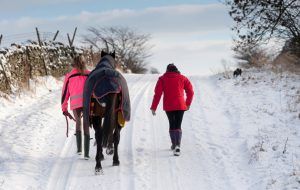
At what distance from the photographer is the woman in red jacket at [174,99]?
31.7 feet

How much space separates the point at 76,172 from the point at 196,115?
5467mm

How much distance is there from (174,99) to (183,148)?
1.14m

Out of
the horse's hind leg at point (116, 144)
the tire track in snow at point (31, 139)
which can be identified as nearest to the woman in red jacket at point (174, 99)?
the horse's hind leg at point (116, 144)

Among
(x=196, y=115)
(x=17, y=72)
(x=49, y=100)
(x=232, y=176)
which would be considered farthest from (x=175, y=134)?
(x=17, y=72)

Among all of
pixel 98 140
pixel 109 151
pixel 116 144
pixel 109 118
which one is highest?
pixel 109 118

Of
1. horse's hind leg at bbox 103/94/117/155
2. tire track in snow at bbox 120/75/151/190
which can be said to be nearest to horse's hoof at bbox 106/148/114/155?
tire track in snow at bbox 120/75/151/190

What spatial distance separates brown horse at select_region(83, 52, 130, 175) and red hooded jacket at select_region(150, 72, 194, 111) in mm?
1276

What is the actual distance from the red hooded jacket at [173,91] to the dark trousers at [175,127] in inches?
5.9

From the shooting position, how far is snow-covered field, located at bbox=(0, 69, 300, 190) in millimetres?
8047

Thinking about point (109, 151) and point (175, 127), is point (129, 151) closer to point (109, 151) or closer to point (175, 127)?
point (109, 151)

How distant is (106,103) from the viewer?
27.5 ft

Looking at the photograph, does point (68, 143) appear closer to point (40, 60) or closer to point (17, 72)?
point (17, 72)

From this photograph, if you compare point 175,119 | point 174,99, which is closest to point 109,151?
point 175,119

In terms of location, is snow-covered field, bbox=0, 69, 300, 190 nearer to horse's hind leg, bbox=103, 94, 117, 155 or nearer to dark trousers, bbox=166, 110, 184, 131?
dark trousers, bbox=166, 110, 184, 131
